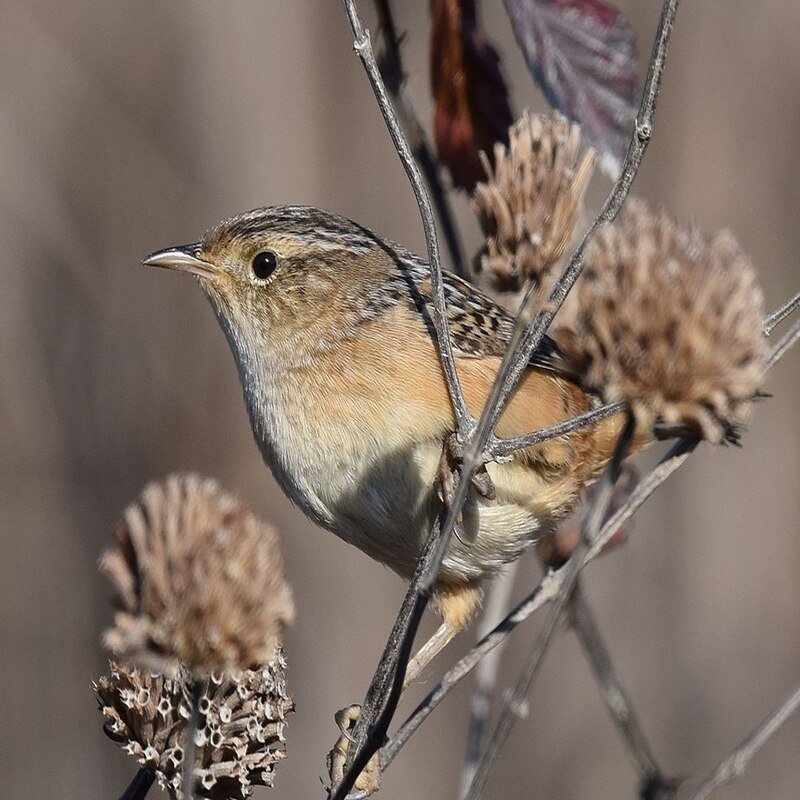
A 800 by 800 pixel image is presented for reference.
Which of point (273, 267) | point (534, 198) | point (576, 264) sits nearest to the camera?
point (576, 264)

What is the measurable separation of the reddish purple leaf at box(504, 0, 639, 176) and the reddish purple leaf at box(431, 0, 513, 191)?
22 cm

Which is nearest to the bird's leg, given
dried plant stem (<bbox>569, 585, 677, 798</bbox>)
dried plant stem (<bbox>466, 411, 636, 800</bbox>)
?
dried plant stem (<bbox>569, 585, 677, 798</bbox>)

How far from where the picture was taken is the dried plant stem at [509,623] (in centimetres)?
266

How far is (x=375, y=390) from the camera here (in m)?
3.15

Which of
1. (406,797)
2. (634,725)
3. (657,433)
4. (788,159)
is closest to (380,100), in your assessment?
(657,433)

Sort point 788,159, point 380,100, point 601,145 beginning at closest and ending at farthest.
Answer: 1. point 380,100
2. point 601,145
3. point 788,159

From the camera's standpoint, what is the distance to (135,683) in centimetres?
236

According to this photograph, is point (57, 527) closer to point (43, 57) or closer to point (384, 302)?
point (43, 57)

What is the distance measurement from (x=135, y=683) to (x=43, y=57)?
5598 millimetres

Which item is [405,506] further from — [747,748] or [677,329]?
[677,329]

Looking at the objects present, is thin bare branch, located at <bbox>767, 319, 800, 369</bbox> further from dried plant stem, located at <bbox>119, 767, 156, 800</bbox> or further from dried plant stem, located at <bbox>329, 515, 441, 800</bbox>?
dried plant stem, located at <bbox>119, 767, 156, 800</bbox>

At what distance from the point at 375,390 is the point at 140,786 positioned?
1.22 meters

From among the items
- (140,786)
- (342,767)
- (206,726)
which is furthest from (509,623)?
(140,786)

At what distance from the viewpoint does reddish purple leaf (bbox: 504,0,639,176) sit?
2988 millimetres
